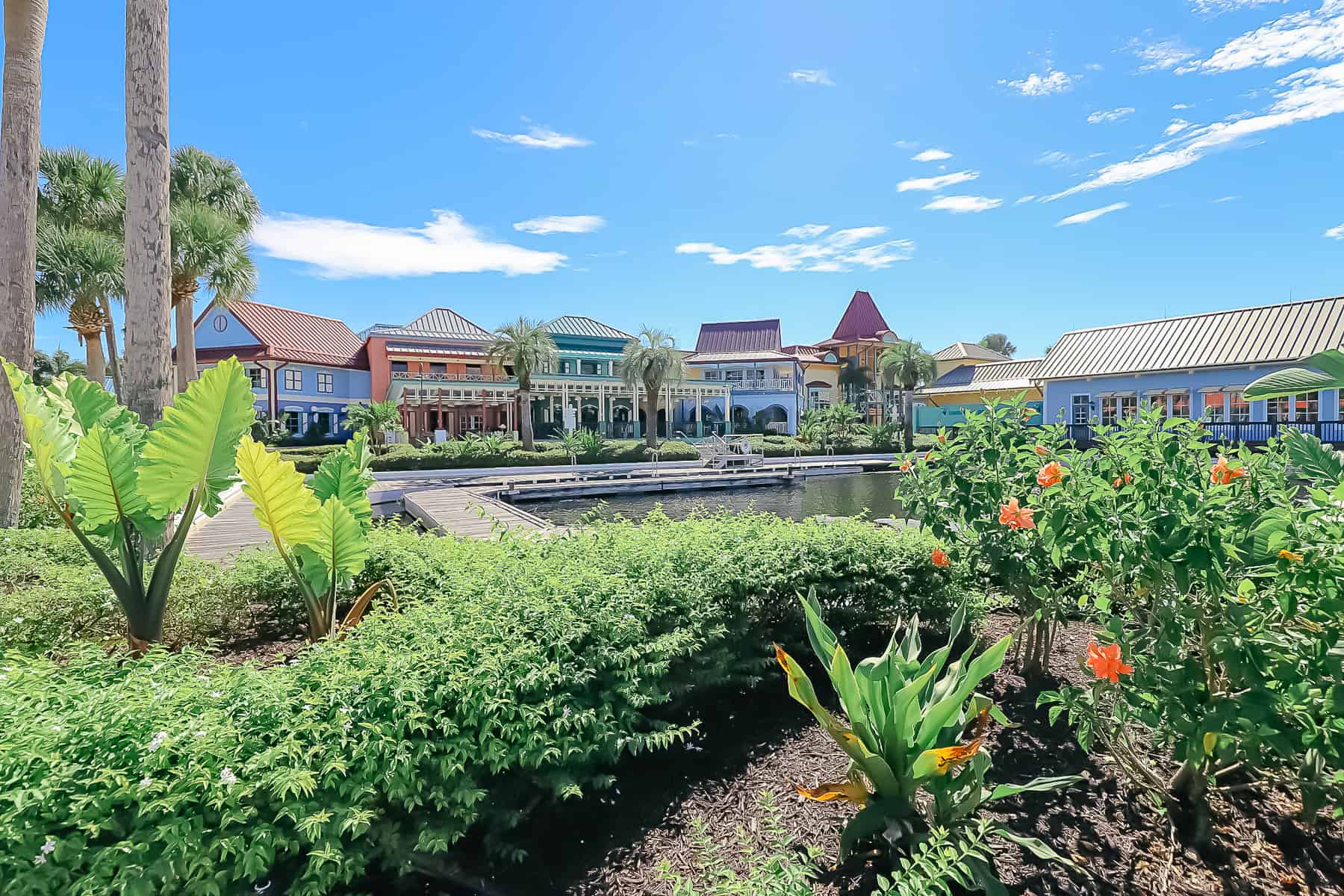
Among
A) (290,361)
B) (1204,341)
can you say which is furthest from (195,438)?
(290,361)

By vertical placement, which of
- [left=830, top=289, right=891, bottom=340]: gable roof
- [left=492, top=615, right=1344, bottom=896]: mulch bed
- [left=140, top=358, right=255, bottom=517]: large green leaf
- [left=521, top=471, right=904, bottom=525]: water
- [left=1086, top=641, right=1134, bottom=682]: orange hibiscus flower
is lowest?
[left=521, top=471, right=904, bottom=525]: water

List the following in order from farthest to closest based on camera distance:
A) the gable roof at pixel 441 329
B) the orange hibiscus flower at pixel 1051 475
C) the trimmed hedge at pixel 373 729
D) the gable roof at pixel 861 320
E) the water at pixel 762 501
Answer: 1. the gable roof at pixel 861 320
2. the gable roof at pixel 441 329
3. the water at pixel 762 501
4. the orange hibiscus flower at pixel 1051 475
5. the trimmed hedge at pixel 373 729

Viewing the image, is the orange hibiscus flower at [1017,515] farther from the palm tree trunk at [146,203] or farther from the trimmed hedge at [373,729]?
the palm tree trunk at [146,203]

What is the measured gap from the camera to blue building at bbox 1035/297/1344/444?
21.2 m

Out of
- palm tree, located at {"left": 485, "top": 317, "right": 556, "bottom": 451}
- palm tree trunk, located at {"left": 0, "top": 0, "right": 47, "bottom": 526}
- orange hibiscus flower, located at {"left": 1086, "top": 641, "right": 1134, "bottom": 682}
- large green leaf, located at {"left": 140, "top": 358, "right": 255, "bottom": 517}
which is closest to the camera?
orange hibiscus flower, located at {"left": 1086, "top": 641, "right": 1134, "bottom": 682}

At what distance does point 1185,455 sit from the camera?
112 inches

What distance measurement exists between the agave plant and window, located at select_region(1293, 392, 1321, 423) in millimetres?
28834

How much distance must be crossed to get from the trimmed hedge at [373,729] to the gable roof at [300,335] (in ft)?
122

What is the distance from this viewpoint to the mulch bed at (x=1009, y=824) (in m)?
2.57

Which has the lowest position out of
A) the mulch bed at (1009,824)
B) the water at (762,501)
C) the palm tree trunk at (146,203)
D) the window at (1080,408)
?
the water at (762,501)

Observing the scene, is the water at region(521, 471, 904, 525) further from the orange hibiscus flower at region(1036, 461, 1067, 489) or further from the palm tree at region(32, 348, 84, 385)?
the palm tree at region(32, 348, 84, 385)

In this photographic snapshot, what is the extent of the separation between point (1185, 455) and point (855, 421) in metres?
46.2

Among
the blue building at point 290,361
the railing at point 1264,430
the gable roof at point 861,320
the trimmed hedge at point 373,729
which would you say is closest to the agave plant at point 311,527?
the trimmed hedge at point 373,729

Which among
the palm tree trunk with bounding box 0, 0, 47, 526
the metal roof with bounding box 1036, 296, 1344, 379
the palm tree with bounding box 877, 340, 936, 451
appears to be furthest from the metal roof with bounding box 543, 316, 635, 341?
the palm tree trunk with bounding box 0, 0, 47, 526
